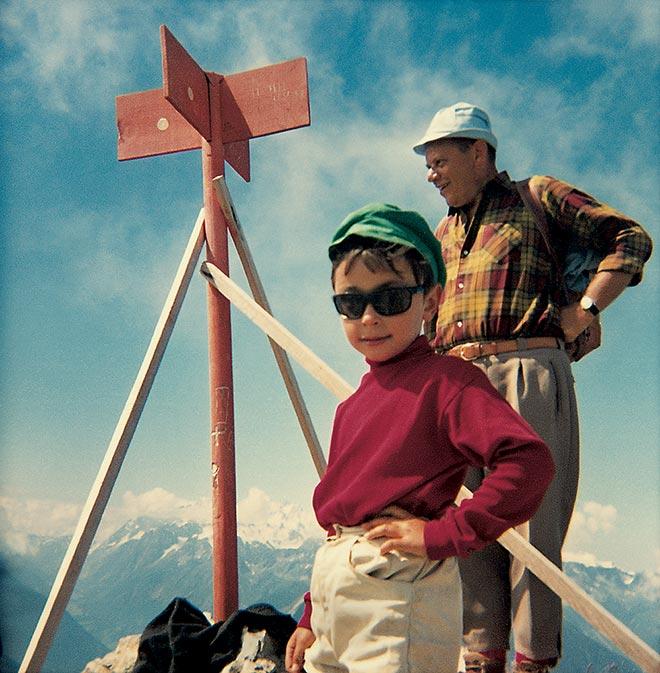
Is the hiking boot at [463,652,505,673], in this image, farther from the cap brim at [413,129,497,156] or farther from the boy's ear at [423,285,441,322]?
the cap brim at [413,129,497,156]

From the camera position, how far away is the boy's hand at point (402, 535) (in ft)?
4.32

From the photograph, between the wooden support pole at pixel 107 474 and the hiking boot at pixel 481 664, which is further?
the wooden support pole at pixel 107 474

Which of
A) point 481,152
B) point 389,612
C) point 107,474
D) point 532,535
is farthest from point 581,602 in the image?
point 107,474

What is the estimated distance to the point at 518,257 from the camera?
2410 millimetres

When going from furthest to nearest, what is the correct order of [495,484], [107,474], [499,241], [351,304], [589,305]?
[107,474] → [499,241] → [589,305] → [351,304] → [495,484]

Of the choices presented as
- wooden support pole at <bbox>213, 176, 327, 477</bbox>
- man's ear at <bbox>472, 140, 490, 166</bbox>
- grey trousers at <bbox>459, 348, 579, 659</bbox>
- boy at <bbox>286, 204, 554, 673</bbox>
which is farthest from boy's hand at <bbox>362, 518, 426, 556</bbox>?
wooden support pole at <bbox>213, 176, 327, 477</bbox>

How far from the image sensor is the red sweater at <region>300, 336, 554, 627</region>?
50.3 inches

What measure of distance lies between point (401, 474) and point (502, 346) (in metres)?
1.07

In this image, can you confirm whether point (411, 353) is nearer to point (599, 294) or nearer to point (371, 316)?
point (371, 316)

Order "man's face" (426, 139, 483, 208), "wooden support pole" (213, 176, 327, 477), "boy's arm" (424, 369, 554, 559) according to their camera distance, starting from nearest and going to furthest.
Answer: "boy's arm" (424, 369, 554, 559) → "man's face" (426, 139, 483, 208) → "wooden support pole" (213, 176, 327, 477)

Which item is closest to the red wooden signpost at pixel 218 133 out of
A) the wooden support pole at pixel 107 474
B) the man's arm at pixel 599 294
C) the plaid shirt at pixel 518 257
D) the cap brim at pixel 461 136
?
the wooden support pole at pixel 107 474

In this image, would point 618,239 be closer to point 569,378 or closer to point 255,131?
point 569,378

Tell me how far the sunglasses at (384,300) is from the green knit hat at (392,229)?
9 cm

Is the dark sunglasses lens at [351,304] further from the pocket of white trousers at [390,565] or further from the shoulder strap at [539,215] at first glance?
the shoulder strap at [539,215]
